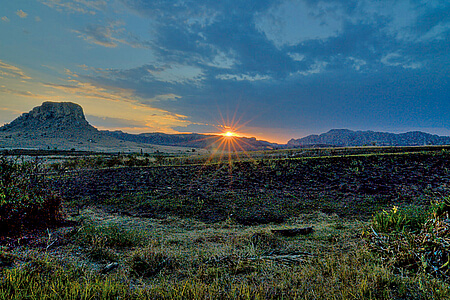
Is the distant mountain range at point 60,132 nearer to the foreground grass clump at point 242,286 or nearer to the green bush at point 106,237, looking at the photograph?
the green bush at point 106,237

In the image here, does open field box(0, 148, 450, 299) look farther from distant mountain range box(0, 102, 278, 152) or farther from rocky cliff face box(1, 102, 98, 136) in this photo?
rocky cliff face box(1, 102, 98, 136)

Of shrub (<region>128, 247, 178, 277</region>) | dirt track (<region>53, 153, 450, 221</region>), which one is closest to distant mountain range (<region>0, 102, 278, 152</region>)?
dirt track (<region>53, 153, 450, 221</region>)

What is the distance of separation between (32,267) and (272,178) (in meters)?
12.0

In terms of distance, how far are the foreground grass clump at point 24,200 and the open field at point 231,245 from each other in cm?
16

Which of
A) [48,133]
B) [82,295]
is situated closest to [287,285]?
[82,295]

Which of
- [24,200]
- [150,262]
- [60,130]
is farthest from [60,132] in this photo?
[150,262]

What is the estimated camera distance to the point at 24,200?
5562 mm

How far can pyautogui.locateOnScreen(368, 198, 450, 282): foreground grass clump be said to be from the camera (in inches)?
123

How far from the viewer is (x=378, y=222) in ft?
15.6

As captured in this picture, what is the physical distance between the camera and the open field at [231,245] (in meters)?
2.86

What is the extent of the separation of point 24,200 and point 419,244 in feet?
28.9

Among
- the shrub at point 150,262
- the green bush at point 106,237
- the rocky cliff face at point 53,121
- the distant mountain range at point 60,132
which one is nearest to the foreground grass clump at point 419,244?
the shrub at point 150,262

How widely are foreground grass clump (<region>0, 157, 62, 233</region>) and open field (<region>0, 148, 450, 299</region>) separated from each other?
0.16 meters

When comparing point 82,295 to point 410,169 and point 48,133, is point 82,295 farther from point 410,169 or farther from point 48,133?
point 48,133
